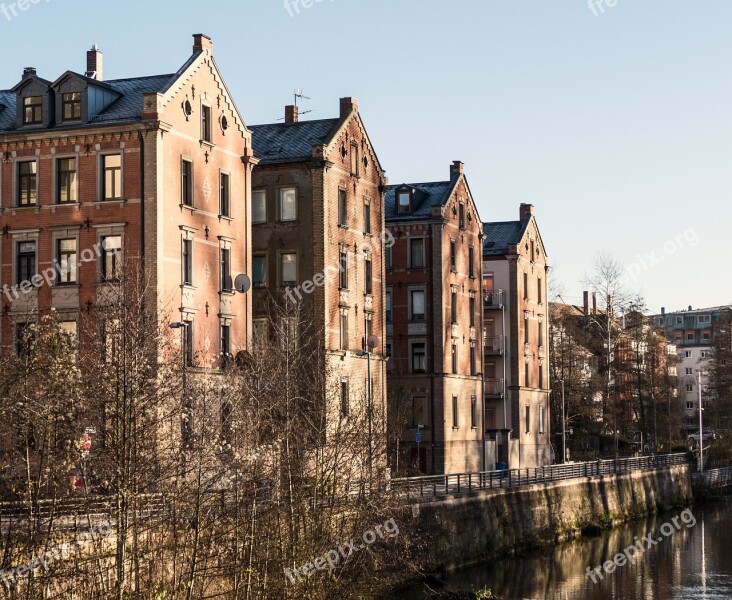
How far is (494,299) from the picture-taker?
273 ft

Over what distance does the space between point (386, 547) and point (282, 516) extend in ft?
17.4

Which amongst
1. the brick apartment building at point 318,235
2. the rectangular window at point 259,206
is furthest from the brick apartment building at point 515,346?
the rectangular window at point 259,206

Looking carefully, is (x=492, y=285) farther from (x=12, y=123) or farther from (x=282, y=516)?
(x=282, y=516)

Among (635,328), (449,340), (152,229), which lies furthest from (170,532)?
(635,328)

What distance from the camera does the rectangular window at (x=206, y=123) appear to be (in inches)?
1988

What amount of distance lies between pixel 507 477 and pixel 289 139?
1803cm

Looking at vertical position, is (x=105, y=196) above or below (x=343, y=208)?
below

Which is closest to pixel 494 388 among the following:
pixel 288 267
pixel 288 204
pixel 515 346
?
pixel 515 346

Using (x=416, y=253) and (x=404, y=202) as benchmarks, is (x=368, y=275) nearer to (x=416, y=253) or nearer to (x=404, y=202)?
(x=416, y=253)

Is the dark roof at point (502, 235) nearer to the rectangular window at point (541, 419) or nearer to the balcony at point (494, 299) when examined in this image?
the balcony at point (494, 299)

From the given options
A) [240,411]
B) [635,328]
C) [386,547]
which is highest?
[635,328]

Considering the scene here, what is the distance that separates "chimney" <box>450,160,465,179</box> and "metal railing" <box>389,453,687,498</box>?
18.4 meters

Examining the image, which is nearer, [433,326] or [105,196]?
[105,196]

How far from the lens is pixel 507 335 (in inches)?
3258
